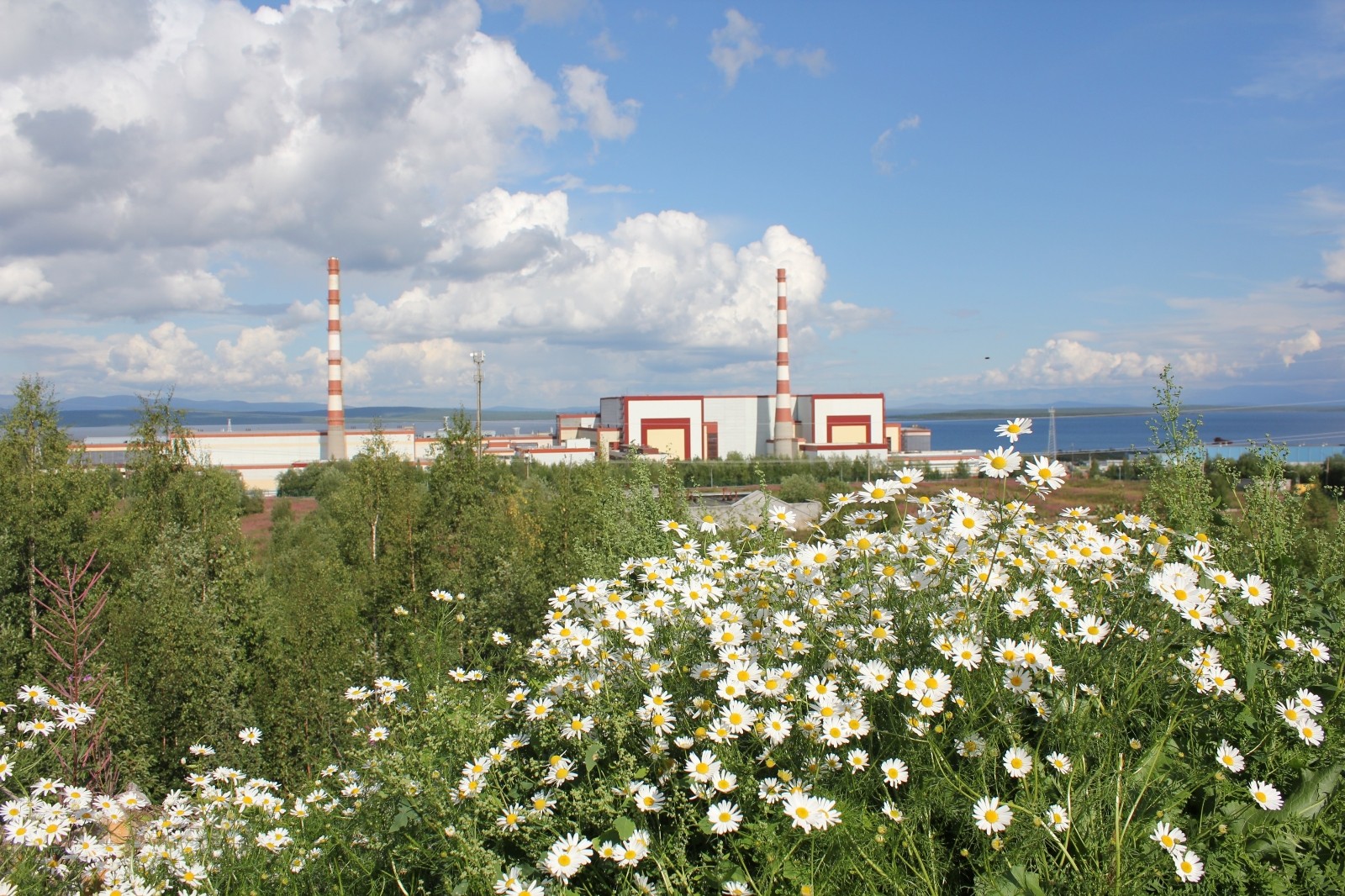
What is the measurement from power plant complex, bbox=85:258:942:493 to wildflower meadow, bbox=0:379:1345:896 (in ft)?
198

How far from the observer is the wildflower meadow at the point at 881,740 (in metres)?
2.50

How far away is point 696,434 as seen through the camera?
225 feet

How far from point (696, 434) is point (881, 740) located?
65694 millimetres

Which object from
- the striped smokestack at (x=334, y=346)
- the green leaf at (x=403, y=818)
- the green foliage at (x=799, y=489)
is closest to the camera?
the green leaf at (x=403, y=818)

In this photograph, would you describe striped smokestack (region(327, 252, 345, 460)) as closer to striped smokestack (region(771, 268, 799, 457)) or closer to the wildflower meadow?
striped smokestack (region(771, 268, 799, 457))

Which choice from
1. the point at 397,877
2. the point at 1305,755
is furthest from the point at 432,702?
the point at 1305,755

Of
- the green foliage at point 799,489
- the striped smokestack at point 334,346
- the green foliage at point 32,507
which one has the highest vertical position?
the striped smokestack at point 334,346

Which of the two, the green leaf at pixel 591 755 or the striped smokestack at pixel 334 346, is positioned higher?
the striped smokestack at pixel 334 346

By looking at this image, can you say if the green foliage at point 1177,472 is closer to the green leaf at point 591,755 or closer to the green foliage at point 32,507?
the green leaf at point 591,755

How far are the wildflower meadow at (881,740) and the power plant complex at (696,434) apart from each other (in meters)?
60.2

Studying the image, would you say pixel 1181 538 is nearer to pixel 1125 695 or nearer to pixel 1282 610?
pixel 1282 610

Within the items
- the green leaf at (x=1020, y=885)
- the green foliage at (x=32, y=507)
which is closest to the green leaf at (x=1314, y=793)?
the green leaf at (x=1020, y=885)

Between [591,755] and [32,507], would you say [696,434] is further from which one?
[591,755]

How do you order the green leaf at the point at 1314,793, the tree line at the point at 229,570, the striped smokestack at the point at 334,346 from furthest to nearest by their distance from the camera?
1. the striped smokestack at the point at 334,346
2. the tree line at the point at 229,570
3. the green leaf at the point at 1314,793
